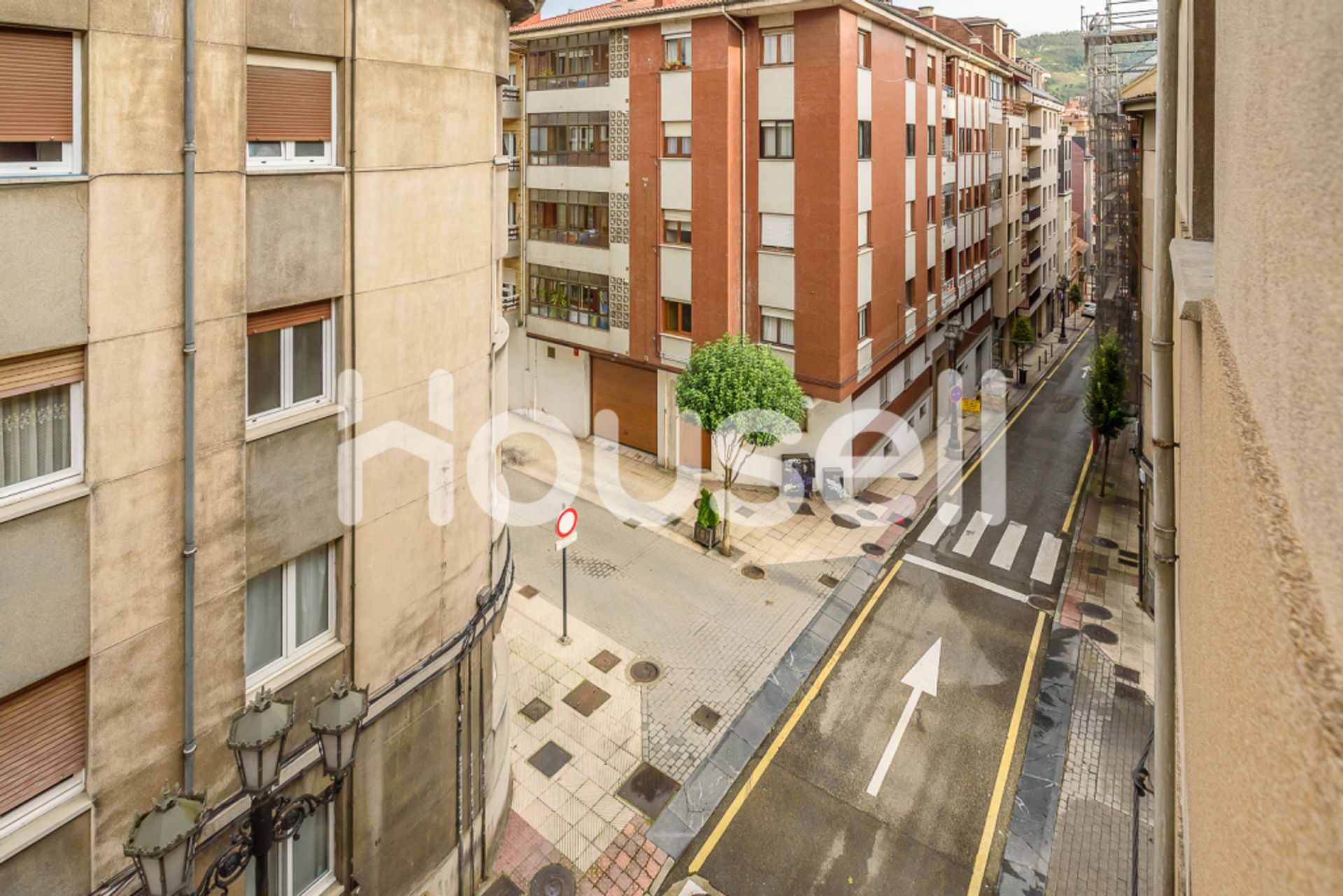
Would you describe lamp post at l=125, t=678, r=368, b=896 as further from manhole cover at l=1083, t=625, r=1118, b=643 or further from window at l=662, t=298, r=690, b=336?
window at l=662, t=298, r=690, b=336

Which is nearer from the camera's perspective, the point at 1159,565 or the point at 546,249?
the point at 1159,565

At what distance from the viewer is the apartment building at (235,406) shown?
5.49 meters

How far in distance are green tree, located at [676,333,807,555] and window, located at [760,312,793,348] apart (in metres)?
2.82

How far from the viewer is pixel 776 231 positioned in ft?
72.0

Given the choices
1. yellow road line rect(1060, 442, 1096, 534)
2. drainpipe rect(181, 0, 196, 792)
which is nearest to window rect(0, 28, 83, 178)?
drainpipe rect(181, 0, 196, 792)

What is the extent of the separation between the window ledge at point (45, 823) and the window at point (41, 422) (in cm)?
238

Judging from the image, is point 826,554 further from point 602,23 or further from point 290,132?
point 602,23

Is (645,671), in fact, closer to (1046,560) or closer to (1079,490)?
(1046,560)

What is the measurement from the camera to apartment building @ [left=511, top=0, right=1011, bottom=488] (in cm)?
2103

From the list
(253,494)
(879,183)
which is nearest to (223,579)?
(253,494)

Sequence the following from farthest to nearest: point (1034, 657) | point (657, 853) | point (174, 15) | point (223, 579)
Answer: point (1034, 657) < point (657, 853) < point (223, 579) < point (174, 15)

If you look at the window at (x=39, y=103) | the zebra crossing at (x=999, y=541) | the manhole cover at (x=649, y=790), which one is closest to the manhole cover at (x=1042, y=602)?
the zebra crossing at (x=999, y=541)

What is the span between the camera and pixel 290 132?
6.92 meters

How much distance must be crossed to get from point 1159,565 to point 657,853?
24.8 ft
